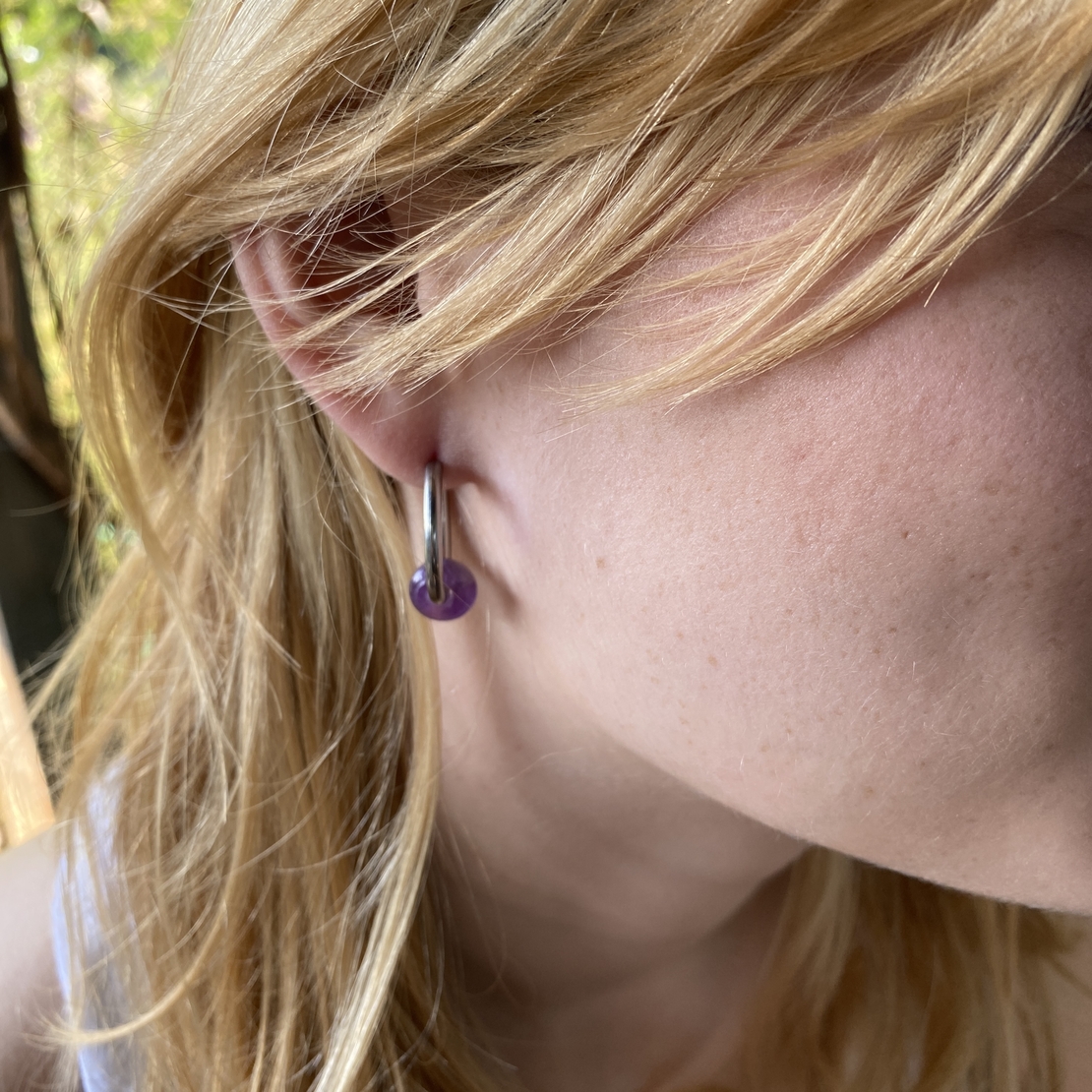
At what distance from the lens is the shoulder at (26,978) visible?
0.76m

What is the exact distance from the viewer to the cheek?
42 centimetres

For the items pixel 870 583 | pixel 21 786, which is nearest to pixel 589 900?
pixel 870 583

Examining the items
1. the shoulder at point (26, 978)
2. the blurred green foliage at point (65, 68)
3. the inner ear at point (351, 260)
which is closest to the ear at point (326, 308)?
the inner ear at point (351, 260)

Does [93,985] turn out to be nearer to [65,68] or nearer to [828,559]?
[828,559]

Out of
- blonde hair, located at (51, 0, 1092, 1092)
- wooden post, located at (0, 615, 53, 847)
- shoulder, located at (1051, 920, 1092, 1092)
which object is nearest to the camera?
blonde hair, located at (51, 0, 1092, 1092)

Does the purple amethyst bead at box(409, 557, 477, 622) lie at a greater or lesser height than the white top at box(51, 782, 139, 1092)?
greater

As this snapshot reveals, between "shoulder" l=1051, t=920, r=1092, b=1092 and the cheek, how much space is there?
310 mm

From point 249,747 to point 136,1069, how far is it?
0.92ft

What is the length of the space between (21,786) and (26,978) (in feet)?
0.91

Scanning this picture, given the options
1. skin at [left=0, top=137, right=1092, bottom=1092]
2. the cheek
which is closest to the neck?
skin at [left=0, top=137, right=1092, bottom=1092]

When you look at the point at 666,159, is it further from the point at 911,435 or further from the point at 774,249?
the point at 911,435

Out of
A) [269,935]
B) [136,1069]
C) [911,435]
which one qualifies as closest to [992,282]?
[911,435]

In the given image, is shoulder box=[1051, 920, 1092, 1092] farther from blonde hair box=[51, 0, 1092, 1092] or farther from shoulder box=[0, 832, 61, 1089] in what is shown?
shoulder box=[0, 832, 61, 1089]

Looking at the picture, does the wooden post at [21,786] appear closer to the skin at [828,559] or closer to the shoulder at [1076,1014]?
the skin at [828,559]
